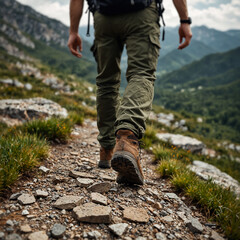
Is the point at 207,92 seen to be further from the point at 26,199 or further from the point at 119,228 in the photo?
the point at 26,199

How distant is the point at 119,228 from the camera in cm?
139

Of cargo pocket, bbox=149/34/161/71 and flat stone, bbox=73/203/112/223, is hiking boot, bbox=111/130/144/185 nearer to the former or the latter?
flat stone, bbox=73/203/112/223

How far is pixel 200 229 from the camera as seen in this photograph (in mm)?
1593

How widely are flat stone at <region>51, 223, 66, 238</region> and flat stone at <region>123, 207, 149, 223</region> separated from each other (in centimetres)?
49

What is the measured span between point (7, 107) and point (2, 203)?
533 centimetres

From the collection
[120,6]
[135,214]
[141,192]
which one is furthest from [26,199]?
[120,6]

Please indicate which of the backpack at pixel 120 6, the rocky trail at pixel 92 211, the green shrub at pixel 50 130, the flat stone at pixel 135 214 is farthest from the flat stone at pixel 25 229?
the green shrub at pixel 50 130

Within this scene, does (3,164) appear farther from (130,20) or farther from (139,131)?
(130,20)

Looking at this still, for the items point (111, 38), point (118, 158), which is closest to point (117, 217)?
point (118, 158)

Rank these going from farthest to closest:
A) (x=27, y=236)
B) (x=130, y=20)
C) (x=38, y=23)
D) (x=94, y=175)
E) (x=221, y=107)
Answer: (x=38, y=23), (x=221, y=107), (x=94, y=175), (x=130, y=20), (x=27, y=236)

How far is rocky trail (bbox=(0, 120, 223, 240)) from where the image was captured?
4.35 ft

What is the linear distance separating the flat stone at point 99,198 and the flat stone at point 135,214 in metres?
0.19

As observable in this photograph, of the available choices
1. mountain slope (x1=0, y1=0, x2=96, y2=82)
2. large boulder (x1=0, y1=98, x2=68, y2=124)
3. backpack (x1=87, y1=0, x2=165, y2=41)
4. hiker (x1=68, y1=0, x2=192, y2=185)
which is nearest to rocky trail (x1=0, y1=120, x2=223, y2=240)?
hiker (x1=68, y1=0, x2=192, y2=185)

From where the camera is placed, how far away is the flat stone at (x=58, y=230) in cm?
125
